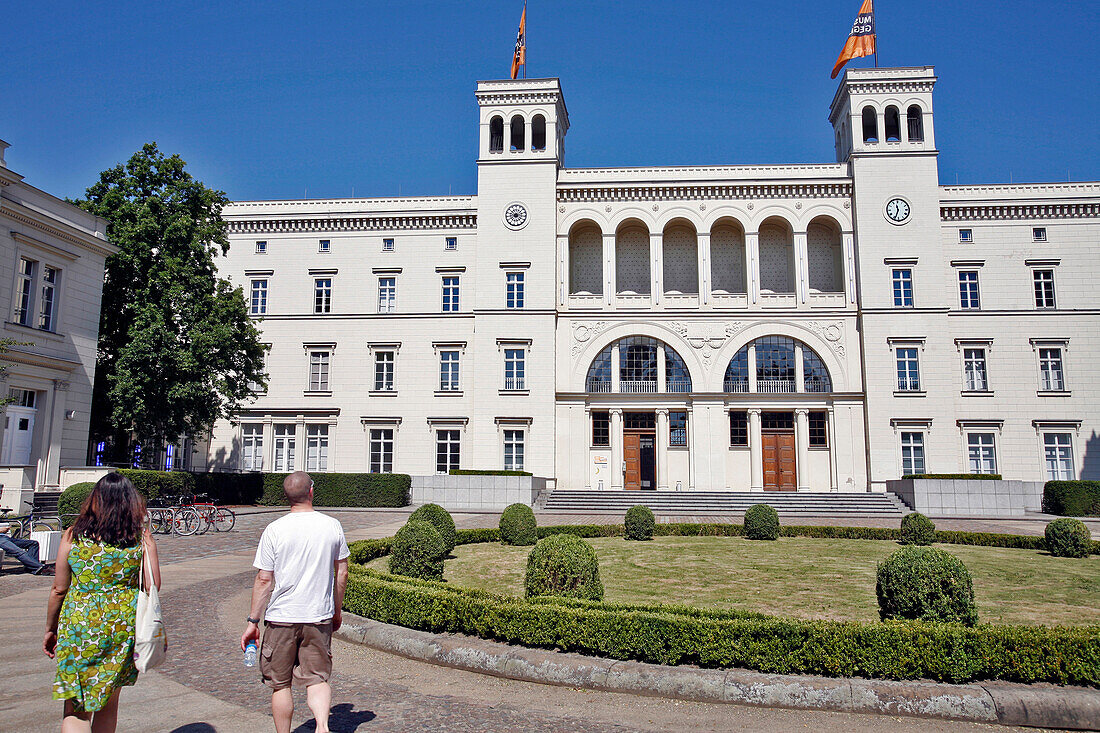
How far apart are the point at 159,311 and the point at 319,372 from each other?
460 inches

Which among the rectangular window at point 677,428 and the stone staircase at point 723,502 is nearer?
the stone staircase at point 723,502

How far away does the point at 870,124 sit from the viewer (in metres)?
42.2

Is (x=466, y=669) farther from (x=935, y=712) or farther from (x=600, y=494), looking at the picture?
(x=600, y=494)

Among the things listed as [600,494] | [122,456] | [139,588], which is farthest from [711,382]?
[139,588]

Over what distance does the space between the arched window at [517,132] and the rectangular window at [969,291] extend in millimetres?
25597

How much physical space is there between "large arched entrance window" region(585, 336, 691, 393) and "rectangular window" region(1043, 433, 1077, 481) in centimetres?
1857

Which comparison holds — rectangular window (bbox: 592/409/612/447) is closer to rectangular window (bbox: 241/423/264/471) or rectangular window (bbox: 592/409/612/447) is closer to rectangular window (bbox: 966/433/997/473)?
rectangular window (bbox: 241/423/264/471)

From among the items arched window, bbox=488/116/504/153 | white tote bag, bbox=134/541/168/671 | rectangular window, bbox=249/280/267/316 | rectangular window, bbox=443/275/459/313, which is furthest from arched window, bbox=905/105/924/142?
white tote bag, bbox=134/541/168/671

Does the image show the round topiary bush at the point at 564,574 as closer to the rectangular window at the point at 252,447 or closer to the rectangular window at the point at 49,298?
the rectangular window at the point at 49,298

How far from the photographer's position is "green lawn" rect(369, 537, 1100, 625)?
11656mm

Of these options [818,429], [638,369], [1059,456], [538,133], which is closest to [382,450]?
[638,369]

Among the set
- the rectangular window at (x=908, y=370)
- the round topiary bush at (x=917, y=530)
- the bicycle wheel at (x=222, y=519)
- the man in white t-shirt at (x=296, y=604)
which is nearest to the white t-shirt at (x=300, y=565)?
the man in white t-shirt at (x=296, y=604)

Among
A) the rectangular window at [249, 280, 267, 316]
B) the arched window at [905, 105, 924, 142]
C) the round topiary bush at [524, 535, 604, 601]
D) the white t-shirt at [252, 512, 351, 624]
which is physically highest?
the arched window at [905, 105, 924, 142]

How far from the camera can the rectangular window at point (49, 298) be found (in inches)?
1070
